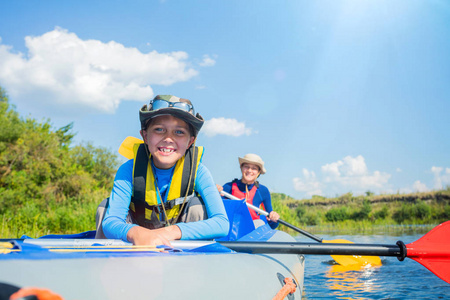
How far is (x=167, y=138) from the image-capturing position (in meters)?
2.21

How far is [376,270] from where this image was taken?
4.61 metres

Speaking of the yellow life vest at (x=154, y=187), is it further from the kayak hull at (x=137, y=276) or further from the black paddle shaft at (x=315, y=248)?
the kayak hull at (x=137, y=276)

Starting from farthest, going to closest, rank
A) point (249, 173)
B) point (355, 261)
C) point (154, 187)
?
1. point (249, 173)
2. point (355, 261)
3. point (154, 187)

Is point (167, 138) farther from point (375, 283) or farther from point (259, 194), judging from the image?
point (259, 194)

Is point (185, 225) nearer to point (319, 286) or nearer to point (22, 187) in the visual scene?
point (319, 286)

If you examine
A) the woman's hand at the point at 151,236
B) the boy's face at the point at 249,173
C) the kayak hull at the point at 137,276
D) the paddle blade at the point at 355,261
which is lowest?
the paddle blade at the point at 355,261

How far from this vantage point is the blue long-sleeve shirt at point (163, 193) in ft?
6.42

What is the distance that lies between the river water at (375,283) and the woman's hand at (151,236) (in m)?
2.04

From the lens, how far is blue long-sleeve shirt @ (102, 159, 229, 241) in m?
1.96

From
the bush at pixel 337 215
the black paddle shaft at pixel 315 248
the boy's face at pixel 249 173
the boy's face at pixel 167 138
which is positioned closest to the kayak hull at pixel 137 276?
the black paddle shaft at pixel 315 248

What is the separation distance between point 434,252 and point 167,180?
5.79 feet

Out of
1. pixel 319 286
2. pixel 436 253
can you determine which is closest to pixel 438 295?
pixel 319 286

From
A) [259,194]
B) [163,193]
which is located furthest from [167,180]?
[259,194]

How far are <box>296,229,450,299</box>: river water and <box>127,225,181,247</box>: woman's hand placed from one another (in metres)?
2.04
